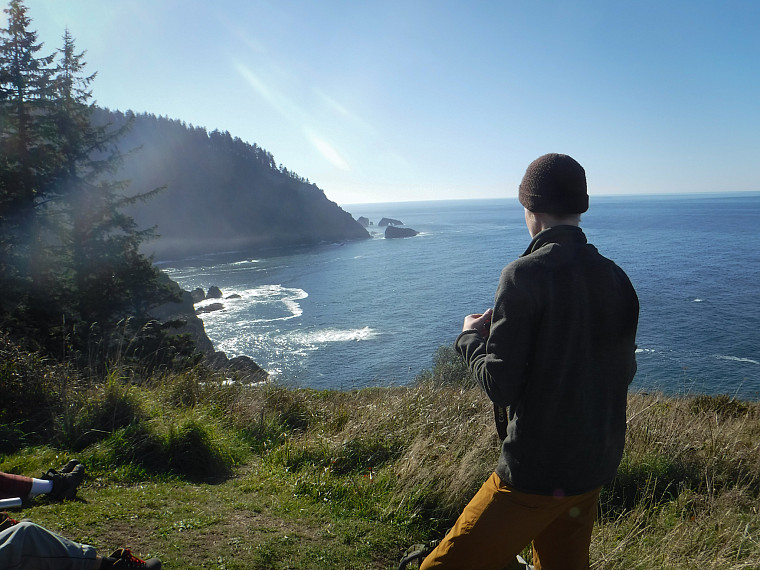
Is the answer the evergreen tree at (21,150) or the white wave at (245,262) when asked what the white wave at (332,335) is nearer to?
the evergreen tree at (21,150)

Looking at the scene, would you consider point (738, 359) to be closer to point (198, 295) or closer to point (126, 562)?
point (126, 562)

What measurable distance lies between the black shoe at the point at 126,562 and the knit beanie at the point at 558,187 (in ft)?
9.14

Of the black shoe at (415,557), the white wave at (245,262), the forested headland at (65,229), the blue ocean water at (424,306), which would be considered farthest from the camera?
the white wave at (245,262)

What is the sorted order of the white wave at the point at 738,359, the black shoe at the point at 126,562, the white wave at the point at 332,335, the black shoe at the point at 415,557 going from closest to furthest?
the black shoe at the point at 126,562 → the black shoe at the point at 415,557 → the white wave at the point at 738,359 → the white wave at the point at 332,335

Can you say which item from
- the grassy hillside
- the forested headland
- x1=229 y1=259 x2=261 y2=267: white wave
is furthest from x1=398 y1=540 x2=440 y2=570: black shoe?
x1=229 y1=259 x2=261 y2=267: white wave

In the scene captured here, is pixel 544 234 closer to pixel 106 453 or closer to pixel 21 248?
pixel 106 453

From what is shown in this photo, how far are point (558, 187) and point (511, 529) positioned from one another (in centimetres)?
137

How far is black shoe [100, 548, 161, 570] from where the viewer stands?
100 inches

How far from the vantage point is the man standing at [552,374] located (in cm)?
171

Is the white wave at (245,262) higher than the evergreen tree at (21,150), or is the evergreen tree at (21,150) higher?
the evergreen tree at (21,150)

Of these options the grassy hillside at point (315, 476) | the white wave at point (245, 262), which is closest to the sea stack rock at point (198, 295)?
the white wave at point (245, 262)

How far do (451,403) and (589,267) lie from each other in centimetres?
423

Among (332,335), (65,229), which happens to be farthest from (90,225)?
(332,335)

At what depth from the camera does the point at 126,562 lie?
8.48 feet
